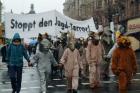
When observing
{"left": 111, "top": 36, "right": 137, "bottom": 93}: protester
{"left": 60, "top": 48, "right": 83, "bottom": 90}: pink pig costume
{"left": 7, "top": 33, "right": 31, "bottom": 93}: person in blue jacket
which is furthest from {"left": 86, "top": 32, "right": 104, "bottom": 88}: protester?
{"left": 111, "top": 36, "right": 137, "bottom": 93}: protester

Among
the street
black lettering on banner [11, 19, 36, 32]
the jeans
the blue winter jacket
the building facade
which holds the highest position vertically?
the building facade

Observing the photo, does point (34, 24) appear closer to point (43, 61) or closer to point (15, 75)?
point (43, 61)

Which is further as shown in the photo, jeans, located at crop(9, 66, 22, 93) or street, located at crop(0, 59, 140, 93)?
street, located at crop(0, 59, 140, 93)

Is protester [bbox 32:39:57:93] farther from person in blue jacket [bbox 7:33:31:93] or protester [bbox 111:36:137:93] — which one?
protester [bbox 111:36:137:93]

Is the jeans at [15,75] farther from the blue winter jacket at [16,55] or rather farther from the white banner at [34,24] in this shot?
the white banner at [34,24]

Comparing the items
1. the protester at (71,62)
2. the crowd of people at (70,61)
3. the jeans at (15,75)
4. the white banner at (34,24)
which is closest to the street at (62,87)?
the crowd of people at (70,61)

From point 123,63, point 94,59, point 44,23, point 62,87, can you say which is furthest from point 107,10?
point 123,63

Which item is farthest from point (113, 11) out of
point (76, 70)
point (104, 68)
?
point (76, 70)

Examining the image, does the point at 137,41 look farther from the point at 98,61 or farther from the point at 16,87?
the point at 16,87

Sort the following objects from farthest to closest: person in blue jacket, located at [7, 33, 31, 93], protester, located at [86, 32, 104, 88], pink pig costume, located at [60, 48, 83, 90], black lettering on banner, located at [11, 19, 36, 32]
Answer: black lettering on banner, located at [11, 19, 36, 32] → protester, located at [86, 32, 104, 88] → pink pig costume, located at [60, 48, 83, 90] → person in blue jacket, located at [7, 33, 31, 93]

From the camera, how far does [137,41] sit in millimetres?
58500

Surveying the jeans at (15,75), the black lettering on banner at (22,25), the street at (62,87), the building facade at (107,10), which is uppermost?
the building facade at (107,10)

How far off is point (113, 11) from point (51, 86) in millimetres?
56630

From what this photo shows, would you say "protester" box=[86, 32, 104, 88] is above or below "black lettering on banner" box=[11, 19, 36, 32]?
below
